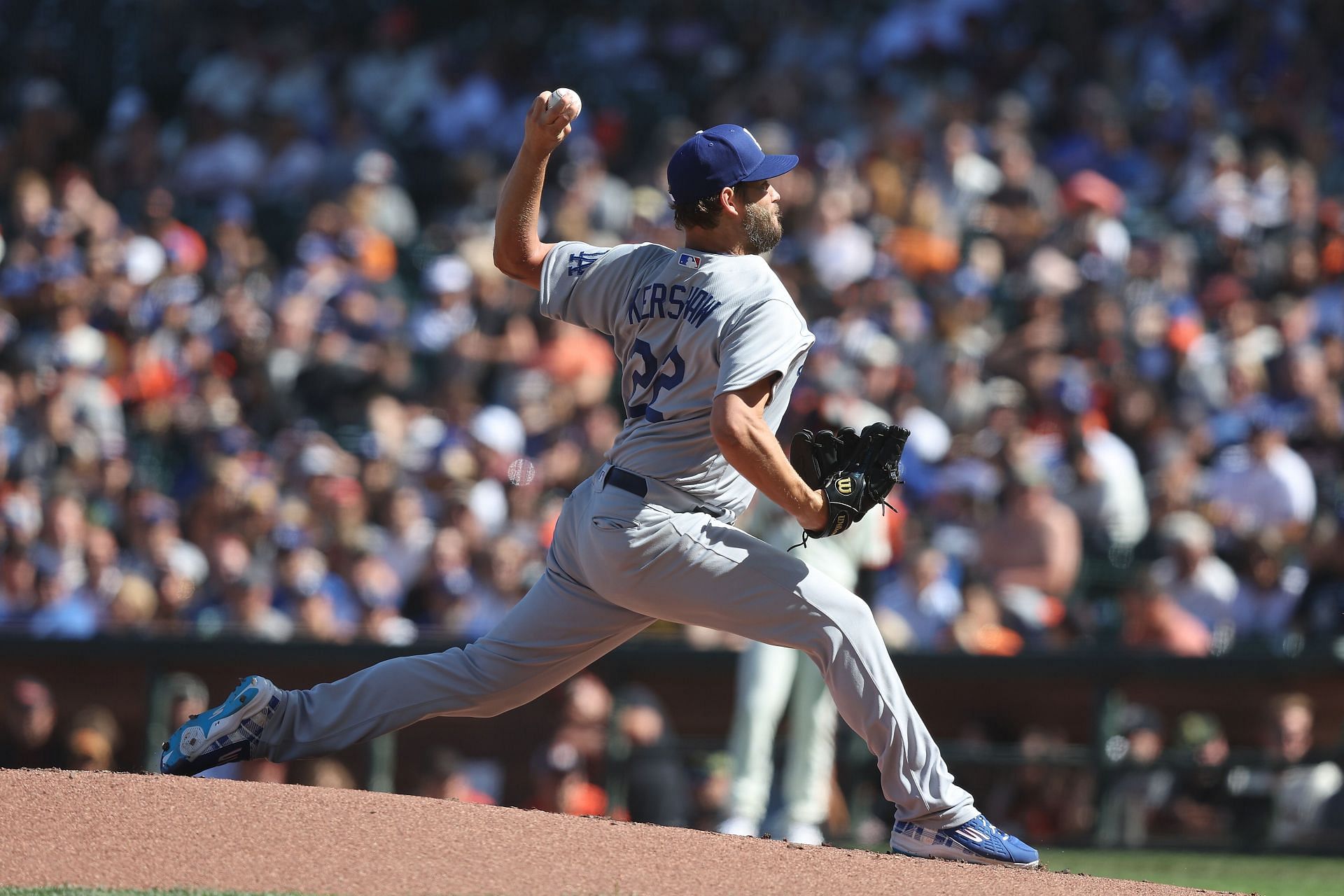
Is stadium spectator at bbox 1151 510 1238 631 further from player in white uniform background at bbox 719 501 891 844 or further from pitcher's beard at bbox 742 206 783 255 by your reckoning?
pitcher's beard at bbox 742 206 783 255

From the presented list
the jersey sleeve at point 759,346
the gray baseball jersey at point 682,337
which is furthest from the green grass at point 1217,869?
the jersey sleeve at point 759,346

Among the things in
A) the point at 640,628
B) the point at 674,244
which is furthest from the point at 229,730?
the point at 674,244

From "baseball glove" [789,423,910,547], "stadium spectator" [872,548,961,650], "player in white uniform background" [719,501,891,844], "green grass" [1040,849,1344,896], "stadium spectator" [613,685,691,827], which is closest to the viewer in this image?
"baseball glove" [789,423,910,547]

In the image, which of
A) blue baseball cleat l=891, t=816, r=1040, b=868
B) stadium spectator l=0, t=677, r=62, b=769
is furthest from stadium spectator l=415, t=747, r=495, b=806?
blue baseball cleat l=891, t=816, r=1040, b=868

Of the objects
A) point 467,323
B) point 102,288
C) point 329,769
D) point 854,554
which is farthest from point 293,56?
point 854,554

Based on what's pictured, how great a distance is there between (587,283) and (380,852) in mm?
1459

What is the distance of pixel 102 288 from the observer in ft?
39.5

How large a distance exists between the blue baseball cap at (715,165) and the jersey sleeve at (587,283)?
22 centimetres

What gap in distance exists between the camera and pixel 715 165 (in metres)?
4.26

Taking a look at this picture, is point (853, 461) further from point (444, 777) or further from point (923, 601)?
point (444, 777)

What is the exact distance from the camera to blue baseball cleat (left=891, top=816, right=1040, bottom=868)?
439 centimetres

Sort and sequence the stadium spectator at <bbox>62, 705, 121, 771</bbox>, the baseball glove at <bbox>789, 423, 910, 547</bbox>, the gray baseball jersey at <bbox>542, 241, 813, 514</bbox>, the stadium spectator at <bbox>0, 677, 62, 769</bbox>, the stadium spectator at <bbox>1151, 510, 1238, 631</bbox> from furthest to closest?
the stadium spectator at <bbox>0, 677, 62, 769</bbox> → the stadium spectator at <bbox>62, 705, 121, 771</bbox> → the stadium spectator at <bbox>1151, 510, 1238, 631</bbox> → the baseball glove at <bbox>789, 423, 910, 547</bbox> → the gray baseball jersey at <bbox>542, 241, 813, 514</bbox>

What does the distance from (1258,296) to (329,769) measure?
564cm

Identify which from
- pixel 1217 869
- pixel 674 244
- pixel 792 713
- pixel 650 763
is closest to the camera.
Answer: pixel 1217 869
